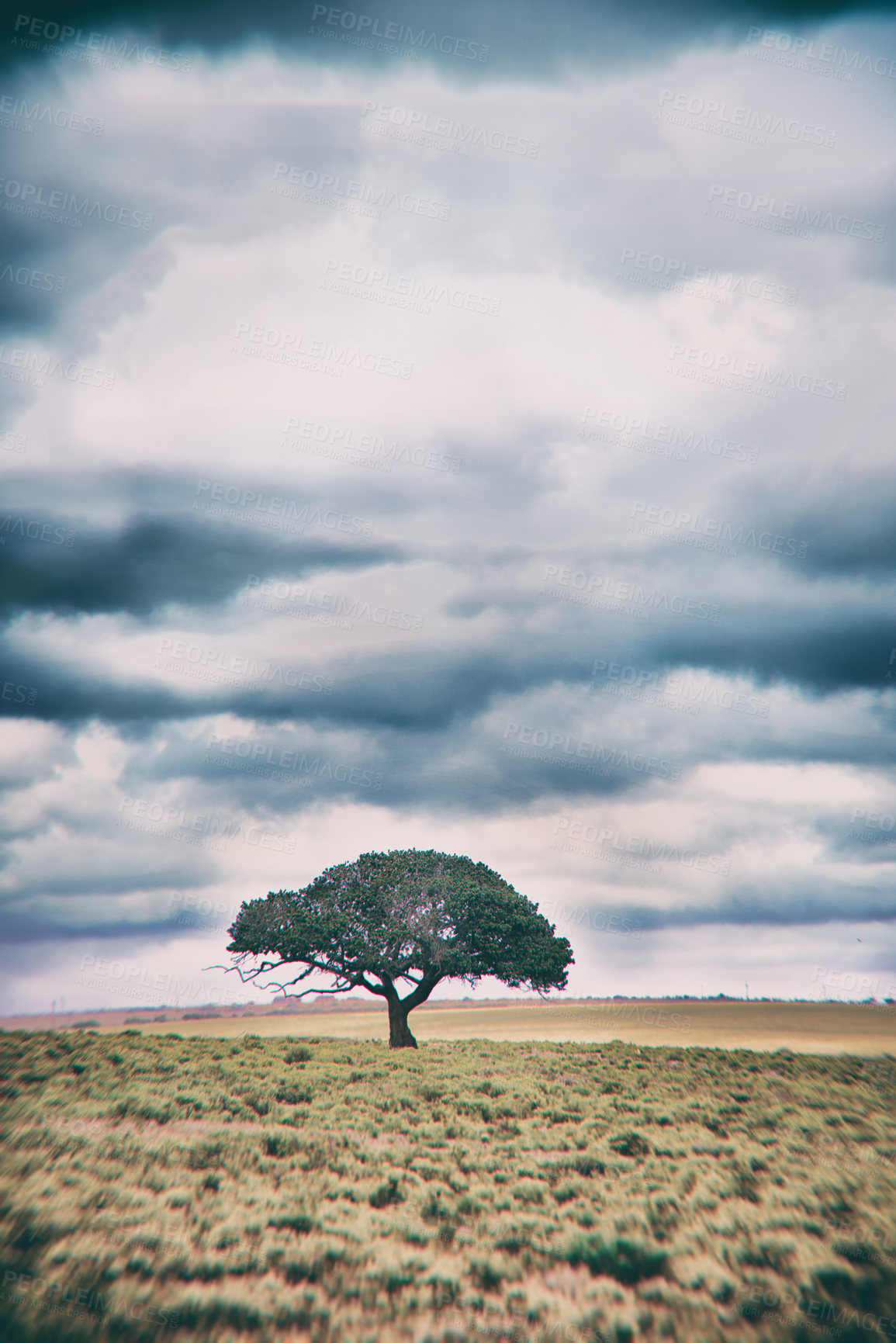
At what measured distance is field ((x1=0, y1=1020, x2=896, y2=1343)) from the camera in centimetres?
996

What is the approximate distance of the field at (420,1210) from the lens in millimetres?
9961

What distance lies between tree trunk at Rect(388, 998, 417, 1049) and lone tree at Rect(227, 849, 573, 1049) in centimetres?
4

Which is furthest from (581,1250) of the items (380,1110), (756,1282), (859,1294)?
(380,1110)

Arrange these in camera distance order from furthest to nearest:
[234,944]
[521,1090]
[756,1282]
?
[234,944], [521,1090], [756,1282]

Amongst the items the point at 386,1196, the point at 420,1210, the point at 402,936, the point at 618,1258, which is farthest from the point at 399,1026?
the point at 618,1258

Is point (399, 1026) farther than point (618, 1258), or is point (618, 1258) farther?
point (399, 1026)

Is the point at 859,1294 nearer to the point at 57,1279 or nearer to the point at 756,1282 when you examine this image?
the point at 756,1282

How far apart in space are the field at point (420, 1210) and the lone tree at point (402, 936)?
1177cm

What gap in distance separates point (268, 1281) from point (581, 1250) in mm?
5480

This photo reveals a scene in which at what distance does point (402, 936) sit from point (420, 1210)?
887 inches

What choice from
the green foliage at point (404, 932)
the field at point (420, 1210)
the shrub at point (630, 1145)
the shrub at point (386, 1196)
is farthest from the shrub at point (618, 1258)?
the green foliage at point (404, 932)

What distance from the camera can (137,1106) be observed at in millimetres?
17734

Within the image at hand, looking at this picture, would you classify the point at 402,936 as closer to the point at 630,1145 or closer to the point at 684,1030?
the point at 630,1145

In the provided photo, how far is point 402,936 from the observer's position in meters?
36.3
